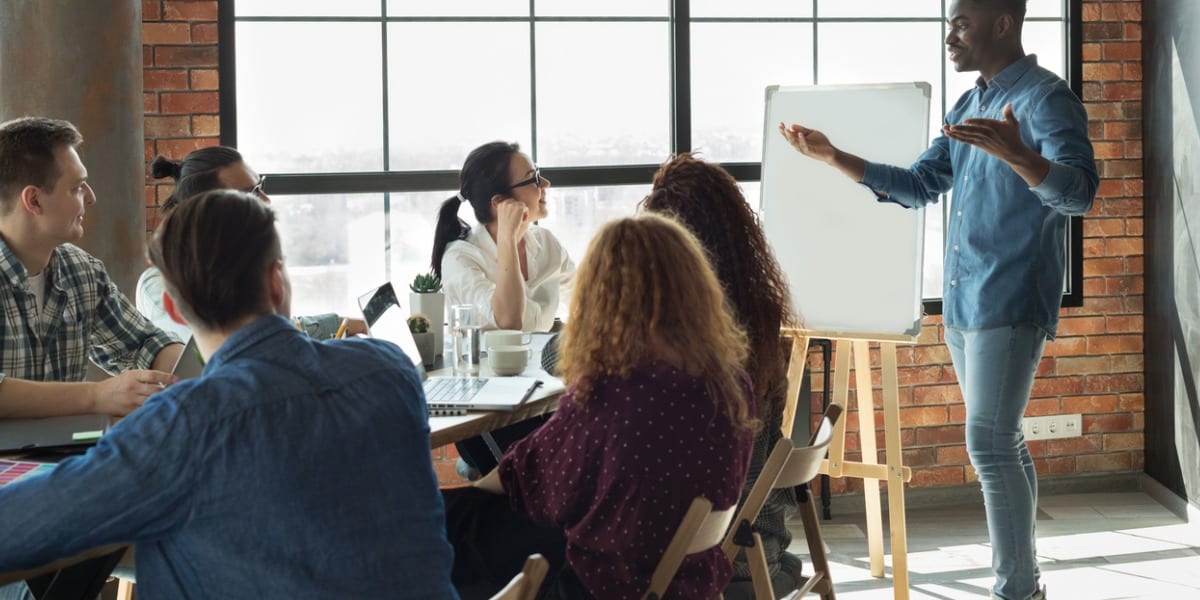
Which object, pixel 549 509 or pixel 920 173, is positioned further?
pixel 920 173

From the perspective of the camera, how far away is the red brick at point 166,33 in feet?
13.0

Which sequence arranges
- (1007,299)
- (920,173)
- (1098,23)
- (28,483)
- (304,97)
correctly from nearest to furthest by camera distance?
1. (28,483)
2. (1007,299)
3. (920,173)
4. (304,97)
5. (1098,23)

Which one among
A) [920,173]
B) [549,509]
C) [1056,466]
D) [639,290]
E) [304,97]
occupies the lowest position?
[1056,466]

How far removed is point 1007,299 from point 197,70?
2598mm

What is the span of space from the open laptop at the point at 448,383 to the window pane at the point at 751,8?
2.18m

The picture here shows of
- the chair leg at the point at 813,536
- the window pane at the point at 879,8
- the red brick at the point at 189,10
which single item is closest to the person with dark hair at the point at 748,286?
the chair leg at the point at 813,536

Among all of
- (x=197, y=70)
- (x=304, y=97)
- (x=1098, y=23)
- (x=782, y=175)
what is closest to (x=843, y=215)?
(x=782, y=175)

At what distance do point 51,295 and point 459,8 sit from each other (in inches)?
86.5

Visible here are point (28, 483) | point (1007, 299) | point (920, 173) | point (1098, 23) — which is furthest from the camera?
point (1098, 23)

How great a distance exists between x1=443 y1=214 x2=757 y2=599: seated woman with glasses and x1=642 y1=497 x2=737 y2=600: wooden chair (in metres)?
0.03

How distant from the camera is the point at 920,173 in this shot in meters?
3.44

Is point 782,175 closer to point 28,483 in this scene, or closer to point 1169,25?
point 1169,25

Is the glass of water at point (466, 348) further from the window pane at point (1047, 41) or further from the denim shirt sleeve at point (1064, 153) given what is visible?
the window pane at point (1047, 41)

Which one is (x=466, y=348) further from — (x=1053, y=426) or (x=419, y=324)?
(x=1053, y=426)
